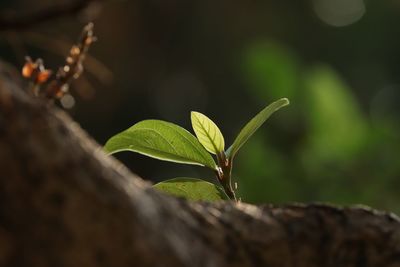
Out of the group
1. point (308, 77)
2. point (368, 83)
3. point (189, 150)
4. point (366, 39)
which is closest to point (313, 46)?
point (366, 39)

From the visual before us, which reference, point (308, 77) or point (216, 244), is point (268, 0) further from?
point (216, 244)

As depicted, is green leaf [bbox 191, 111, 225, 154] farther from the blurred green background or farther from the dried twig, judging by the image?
the blurred green background

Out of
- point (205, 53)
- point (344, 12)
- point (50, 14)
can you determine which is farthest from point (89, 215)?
point (205, 53)

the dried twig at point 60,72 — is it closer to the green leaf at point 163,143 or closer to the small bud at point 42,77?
the small bud at point 42,77

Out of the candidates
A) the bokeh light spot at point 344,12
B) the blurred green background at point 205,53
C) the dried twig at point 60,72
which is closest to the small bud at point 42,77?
the dried twig at point 60,72

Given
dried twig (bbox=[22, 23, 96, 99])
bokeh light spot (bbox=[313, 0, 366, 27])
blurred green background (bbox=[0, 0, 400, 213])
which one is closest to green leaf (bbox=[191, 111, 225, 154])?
dried twig (bbox=[22, 23, 96, 99])

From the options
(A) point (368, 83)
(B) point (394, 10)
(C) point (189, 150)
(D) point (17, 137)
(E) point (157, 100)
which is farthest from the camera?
(E) point (157, 100)
